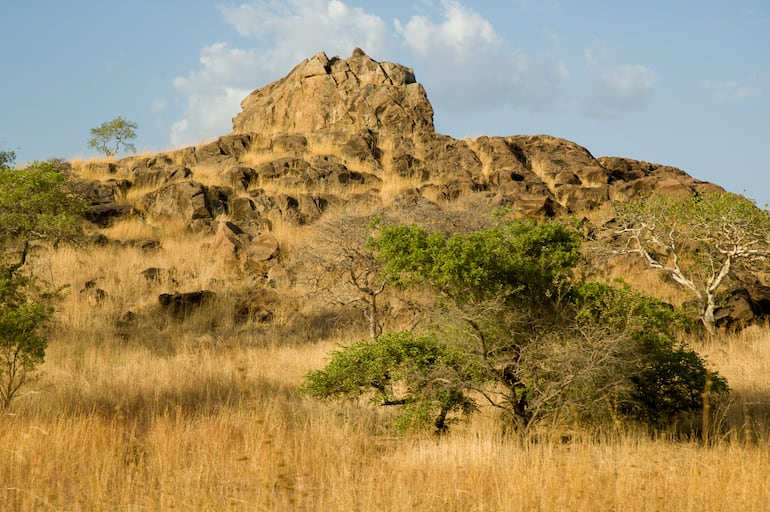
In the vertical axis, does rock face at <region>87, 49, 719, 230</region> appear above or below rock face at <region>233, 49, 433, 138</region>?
below

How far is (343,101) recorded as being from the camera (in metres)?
39.9

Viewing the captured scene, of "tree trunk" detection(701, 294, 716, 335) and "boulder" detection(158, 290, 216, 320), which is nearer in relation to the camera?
"tree trunk" detection(701, 294, 716, 335)

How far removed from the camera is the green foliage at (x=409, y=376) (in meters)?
8.63

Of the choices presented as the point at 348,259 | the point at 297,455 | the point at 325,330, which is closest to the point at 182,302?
the point at 325,330

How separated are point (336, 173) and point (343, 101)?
849 cm

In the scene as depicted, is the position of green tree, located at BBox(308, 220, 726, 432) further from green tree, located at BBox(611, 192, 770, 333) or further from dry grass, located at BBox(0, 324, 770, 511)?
green tree, located at BBox(611, 192, 770, 333)

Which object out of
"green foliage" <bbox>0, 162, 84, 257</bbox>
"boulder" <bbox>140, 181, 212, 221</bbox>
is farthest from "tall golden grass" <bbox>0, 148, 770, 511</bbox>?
"boulder" <bbox>140, 181, 212, 221</bbox>

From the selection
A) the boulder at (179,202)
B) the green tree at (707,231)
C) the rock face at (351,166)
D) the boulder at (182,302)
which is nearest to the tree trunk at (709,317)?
the green tree at (707,231)

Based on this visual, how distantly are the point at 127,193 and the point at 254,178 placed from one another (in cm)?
597

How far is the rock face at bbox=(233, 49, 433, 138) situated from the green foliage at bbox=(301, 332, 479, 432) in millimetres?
30005

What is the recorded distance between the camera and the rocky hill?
27267 mm

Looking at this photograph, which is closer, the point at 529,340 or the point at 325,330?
the point at 529,340

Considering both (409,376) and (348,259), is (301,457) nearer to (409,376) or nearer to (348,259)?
(409,376)

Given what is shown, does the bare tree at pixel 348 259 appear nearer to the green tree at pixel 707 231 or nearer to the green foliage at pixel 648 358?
the green tree at pixel 707 231
